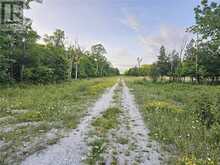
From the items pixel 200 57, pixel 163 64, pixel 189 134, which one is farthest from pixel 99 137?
pixel 163 64

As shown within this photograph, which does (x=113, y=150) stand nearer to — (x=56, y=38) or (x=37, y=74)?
(x=37, y=74)

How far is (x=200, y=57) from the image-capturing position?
45500 mm

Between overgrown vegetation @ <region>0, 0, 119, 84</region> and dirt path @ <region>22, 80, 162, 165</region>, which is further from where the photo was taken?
overgrown vegetation @ <region>0, 0, 119, 84</region>

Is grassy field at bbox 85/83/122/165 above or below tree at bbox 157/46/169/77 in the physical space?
below

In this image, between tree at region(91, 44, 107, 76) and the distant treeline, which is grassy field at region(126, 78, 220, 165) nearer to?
the distant treeline

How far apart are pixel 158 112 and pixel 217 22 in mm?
7480

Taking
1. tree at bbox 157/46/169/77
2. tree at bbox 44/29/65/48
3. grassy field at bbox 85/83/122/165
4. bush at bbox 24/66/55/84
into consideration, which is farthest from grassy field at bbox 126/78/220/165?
tree at bbox 157/46/169/77

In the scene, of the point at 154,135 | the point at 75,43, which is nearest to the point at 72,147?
the point at 154,135

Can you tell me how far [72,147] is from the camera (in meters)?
6.40

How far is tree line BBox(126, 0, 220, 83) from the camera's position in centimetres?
1509

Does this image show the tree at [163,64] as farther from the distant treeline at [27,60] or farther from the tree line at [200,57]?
the distant treeline at [27,60]

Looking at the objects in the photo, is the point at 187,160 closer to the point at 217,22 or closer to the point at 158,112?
the point at 158,112

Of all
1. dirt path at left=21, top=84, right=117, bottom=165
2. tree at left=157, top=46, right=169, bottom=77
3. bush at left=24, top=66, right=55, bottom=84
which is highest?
tree at left=157, top=46, right=169, bottom=77

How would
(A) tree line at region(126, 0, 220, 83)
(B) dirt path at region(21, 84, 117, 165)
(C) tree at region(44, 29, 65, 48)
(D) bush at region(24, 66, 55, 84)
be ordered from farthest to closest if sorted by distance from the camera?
(C) tree at region(44, 29, 65, 48) < (D) bush at region(24, 66, 55, 84) < (A) tree line at region(126, 0, 220, 83) < (B) dirt path at region(21, 84, 117, 165)
